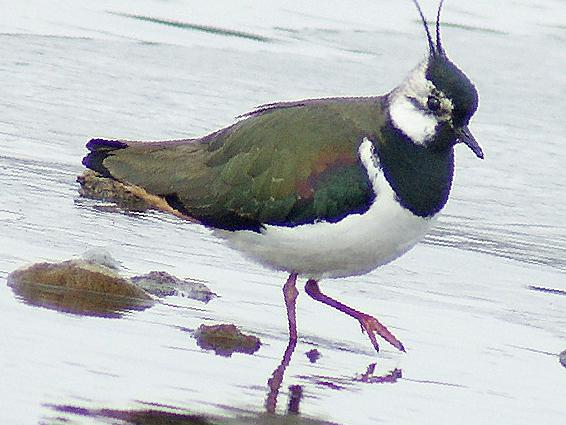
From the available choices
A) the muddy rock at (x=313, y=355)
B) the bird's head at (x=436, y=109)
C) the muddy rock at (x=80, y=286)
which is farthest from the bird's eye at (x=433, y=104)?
the muddy rock at (x=80, y=286)

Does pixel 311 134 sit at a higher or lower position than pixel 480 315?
higher

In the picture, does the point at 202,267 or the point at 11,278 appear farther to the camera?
the point at 202,267

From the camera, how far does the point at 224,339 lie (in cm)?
562

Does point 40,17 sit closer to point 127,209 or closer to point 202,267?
point 127,209

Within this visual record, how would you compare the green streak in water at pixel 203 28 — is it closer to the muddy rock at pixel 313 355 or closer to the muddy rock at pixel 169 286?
the muddy rock at pixel 169 286

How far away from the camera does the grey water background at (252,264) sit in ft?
17.1

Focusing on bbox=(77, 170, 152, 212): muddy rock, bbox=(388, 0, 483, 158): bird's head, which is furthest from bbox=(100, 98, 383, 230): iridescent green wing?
bbox=(77, 170, 152, 212): muddy rock

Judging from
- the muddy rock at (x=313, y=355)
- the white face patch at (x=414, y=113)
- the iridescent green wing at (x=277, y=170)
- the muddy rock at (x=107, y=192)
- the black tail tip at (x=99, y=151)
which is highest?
the white face patch at (x=414, y=113)

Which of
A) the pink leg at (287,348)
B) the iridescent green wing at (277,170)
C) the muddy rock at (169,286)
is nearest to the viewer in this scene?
the pink leg at (287,348)

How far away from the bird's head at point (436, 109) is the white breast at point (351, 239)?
0.20 meters

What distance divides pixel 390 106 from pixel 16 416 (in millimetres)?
2158

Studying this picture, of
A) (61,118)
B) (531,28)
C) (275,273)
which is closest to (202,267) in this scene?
(275,273)

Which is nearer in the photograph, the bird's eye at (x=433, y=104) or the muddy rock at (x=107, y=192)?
the bird's eye at (x=433, y=104)

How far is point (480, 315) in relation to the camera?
6.52 metres
